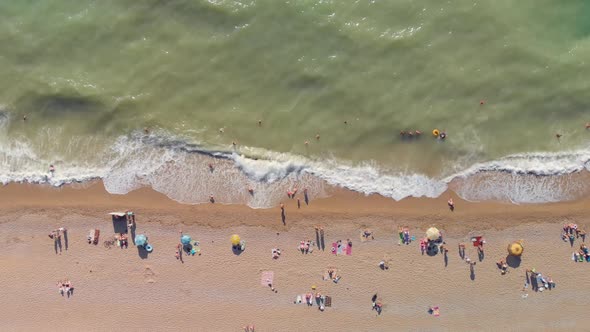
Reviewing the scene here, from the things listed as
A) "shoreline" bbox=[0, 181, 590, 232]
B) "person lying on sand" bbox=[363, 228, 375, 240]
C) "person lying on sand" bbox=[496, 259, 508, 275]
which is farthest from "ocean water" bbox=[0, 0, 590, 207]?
"person lying on sand" bbox=[496, 259, 508, 275]

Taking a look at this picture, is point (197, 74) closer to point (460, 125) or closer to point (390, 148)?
point (390, 148)

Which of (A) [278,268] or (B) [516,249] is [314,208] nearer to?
(A) [278,268]

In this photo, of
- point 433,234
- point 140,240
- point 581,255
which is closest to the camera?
point 433,234

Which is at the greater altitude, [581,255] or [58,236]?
[58,236]

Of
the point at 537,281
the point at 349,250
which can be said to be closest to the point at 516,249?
the point at 537,281

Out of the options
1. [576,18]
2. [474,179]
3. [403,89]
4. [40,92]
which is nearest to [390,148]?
[403,89]

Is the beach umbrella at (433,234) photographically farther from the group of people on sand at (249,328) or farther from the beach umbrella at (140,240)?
the beach umbrella at (140,240)

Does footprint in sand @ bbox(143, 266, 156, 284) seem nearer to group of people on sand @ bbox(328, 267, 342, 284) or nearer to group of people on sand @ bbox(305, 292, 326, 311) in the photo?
group of people on sand @ bbox(305, 292, 326, 311)
